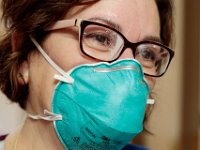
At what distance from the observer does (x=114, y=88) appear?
84cm

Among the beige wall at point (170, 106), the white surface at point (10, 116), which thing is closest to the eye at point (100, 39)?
the white surface at point (10, 116)

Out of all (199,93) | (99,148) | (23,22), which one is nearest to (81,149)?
(99,148)

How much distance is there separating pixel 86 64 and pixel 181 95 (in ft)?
2.99

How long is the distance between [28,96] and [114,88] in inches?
12.5

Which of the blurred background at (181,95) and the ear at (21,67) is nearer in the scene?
the ear at (21,67)

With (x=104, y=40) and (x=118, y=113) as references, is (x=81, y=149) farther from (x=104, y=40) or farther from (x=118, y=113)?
(x=104, y=40)

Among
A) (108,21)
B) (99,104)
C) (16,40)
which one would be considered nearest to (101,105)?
(99,104)

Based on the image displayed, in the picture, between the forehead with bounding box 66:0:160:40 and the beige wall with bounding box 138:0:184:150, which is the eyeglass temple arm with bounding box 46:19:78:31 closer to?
the forehead with bounding box 66:0:160:40

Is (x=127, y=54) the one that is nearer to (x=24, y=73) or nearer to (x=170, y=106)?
(x=24, y=73)

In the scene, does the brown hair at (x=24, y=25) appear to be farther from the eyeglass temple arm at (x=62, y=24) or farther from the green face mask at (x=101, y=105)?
the green face mask at (x=101, y=105)

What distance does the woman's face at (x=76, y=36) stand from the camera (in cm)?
88

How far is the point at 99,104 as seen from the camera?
0.84 metres

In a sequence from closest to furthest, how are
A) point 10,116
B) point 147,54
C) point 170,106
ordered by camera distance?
1. point 147,54
2. point 10,116
3. point 170,106

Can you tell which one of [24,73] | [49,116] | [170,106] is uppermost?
[24,73]
